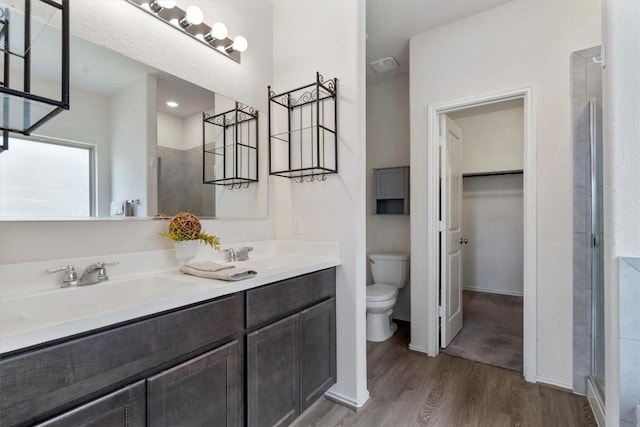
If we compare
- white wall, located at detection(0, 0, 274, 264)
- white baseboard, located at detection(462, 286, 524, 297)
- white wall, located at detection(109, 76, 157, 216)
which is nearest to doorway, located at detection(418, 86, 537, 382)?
white wall, located at detection(0, 0, 274, 264)

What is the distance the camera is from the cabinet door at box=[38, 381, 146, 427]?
82 cm

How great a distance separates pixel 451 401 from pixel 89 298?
203 centimetres

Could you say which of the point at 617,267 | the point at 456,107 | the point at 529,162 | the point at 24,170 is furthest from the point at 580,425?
the point at 24,170

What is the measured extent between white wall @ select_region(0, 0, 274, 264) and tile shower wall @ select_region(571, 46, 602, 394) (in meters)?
2.04

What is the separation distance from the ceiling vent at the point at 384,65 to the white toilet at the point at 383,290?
194cm

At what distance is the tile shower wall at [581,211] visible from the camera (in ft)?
6.37

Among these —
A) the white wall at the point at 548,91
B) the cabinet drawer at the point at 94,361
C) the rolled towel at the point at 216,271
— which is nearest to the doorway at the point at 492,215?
the white wall at the point at 548,91

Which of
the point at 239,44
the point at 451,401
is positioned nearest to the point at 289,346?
the point at 451,401

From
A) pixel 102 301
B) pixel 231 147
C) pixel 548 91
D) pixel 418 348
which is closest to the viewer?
pixel 102 301

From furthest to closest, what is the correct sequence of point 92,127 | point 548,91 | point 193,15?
1. point 548,91
2. point 193,15
3. point 92,127

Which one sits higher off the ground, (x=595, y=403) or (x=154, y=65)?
(x=154, y=65)

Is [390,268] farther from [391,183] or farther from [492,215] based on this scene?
[492,215]

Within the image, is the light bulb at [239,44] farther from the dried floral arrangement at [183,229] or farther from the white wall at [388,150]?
the white wall at [388,150]

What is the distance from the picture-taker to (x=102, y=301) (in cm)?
122
